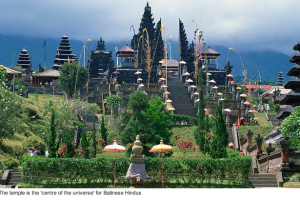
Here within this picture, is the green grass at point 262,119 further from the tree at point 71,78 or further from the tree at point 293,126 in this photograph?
the tree at point 293,126

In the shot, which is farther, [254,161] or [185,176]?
[254,161]

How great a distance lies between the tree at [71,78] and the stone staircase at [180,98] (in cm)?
1177

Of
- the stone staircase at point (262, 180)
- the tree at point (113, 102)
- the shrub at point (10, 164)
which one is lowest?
the stone staircase at point (262, 180)

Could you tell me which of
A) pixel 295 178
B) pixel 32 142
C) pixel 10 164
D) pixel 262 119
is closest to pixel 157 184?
pixel 295 178

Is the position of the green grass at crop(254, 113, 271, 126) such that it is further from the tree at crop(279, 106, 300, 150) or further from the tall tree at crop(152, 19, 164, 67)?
the tree at crop(279, 106, 300, 150)

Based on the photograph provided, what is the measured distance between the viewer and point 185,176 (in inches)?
1467

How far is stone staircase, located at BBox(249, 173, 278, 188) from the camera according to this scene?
1502 inches

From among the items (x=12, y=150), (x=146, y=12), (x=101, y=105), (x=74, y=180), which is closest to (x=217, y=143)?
(x=74, y=180)

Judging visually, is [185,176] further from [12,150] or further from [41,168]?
[12,150]

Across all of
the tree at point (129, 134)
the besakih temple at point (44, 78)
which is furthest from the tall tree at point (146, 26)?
the tree at point (129, 134)

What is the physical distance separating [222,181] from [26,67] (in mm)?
86101

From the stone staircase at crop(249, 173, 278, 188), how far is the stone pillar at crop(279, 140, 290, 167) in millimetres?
988

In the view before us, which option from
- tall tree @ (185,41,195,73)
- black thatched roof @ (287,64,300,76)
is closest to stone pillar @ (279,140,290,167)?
black thatched roof @ (287,64,300,76)

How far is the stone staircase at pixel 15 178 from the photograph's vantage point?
37969 millimetres
